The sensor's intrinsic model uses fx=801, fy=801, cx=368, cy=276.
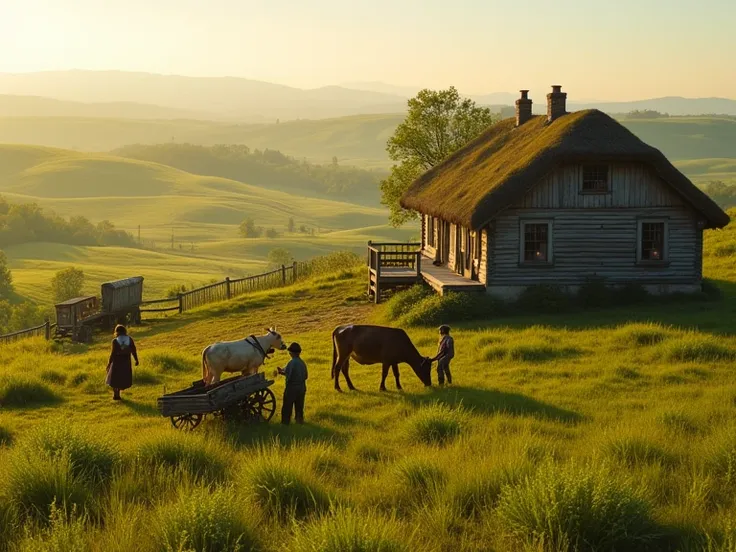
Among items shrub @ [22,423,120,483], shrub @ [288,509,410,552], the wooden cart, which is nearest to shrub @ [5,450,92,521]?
shrub @ [22,423,120,483]

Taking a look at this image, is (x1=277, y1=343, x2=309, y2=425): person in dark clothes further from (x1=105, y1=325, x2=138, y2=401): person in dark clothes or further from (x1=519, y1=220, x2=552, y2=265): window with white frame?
(x1=519, y1=220, x2=552, y2=265): window with white frame

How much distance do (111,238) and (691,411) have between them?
15535 centimetres

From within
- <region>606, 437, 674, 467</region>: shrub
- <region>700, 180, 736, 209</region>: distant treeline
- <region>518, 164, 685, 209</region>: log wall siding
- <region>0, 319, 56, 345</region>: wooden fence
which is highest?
<region>700, 180, 736, 209</region>: distant treeline

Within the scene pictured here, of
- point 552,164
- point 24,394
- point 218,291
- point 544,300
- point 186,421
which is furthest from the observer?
point 218,291

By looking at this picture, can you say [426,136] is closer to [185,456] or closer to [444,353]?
[444,353]

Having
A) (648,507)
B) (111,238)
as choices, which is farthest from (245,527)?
(111,238)

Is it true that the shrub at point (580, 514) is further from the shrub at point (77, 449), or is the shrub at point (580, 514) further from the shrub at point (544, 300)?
the shrub at point (544, 300)

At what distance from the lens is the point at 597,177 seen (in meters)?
27.2

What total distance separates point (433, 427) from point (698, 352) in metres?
9.07

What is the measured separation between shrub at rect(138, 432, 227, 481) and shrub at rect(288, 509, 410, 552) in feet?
10.5

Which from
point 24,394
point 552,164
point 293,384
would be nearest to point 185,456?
point 293,384

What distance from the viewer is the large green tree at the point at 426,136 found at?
48.0 m

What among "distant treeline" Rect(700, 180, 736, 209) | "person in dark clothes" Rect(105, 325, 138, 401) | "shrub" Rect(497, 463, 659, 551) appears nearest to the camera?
"shrub" Rect(497, 463, 659, 551)

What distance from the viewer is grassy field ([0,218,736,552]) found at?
8.20 metres
